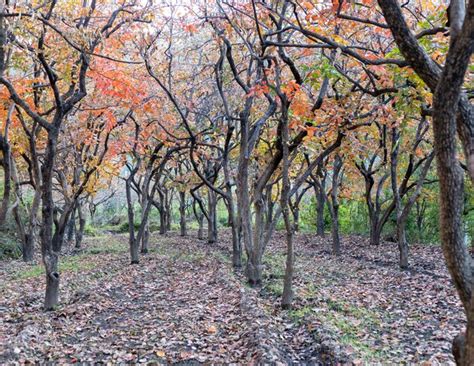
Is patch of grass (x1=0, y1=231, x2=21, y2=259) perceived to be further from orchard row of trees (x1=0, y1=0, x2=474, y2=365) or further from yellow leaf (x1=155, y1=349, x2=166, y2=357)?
yellow leaf (x1=155, y1=349, x2=166, y2=357)

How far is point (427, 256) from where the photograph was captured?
1350 centimetres

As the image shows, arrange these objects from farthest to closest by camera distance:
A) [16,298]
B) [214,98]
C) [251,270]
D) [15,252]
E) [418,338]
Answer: [15,252]
[214,98]
[251,270]
[16,298]
[418,338]

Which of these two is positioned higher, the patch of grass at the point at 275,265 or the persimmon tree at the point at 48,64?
the persimmon tree at the point at 48,64

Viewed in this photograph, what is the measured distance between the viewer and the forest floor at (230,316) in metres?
5.66

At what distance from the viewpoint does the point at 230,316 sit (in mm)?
7285

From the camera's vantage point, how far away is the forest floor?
566cm

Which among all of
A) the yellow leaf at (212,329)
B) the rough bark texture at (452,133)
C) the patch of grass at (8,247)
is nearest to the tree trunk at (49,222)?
the yellow leaf at (212,329)

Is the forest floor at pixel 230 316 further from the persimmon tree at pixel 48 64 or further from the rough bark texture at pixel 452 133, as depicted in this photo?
the rough bark texture at pixel 452 133

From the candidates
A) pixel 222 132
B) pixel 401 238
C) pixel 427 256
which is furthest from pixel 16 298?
pixel 427 256

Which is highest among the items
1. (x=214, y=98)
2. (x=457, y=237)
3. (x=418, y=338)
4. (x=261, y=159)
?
(x=214, y=98)

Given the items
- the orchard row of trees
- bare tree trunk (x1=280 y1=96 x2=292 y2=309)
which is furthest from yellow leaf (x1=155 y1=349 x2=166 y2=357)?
the orchard row of trees

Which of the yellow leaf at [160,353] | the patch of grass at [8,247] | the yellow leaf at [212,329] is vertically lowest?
the yellow leaf at [160,353]

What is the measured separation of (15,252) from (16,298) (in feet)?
25.9

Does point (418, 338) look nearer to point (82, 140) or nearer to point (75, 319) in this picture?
point (75, 319)
